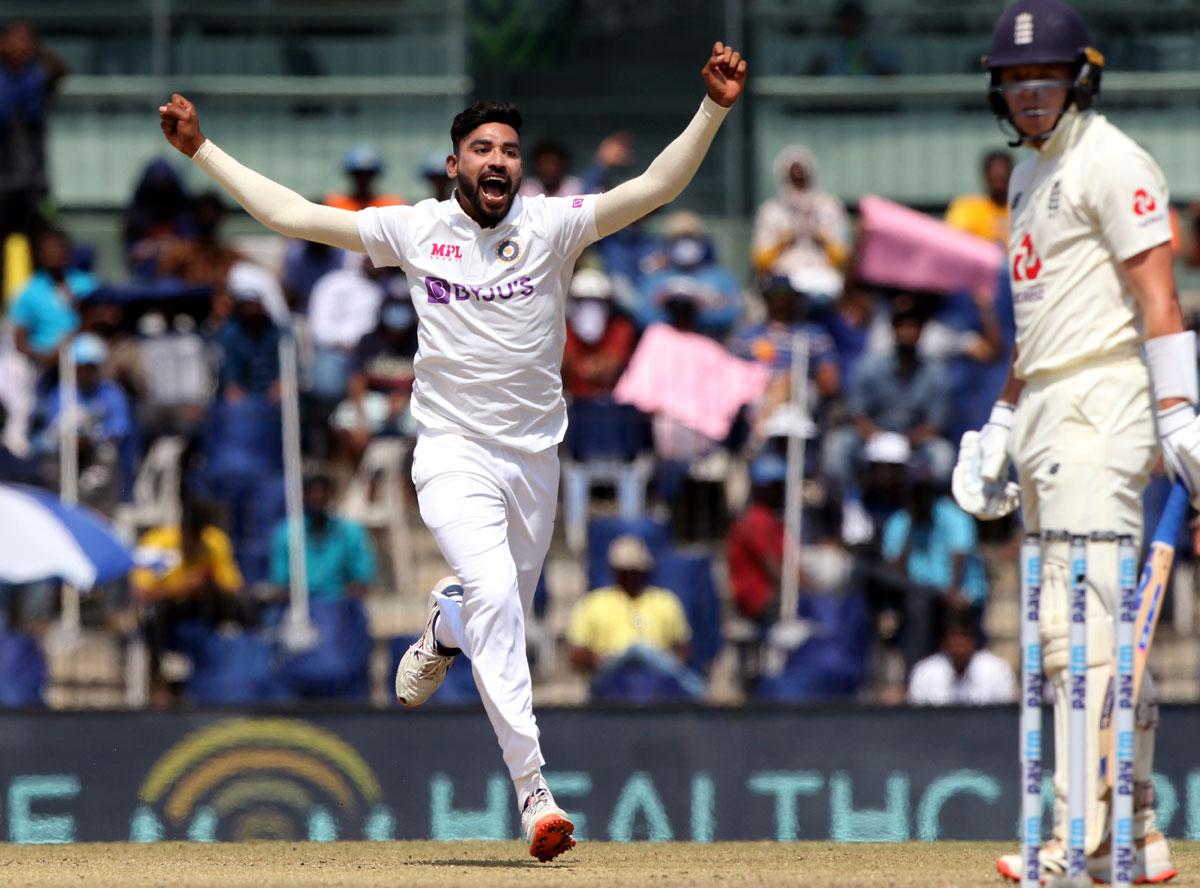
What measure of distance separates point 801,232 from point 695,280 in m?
1.27

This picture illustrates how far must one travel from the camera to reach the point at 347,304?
14195 millimetres

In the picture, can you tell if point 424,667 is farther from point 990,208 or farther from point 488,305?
point 990,208

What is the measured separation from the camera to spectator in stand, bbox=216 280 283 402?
1275 centimetres

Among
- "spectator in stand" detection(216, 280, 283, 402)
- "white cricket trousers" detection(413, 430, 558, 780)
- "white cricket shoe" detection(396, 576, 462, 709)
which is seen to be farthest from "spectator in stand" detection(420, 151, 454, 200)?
"white cricket trousers" detection(413, 430, 558, 780)

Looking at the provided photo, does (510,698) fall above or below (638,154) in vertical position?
below

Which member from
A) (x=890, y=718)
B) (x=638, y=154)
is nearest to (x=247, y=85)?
(x=638, y=154)

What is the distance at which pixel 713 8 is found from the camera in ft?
60.3

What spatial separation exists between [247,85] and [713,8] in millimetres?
3798

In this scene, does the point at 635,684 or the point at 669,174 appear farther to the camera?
the point at 635,684

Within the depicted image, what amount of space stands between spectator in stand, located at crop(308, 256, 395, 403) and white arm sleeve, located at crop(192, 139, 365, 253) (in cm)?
575

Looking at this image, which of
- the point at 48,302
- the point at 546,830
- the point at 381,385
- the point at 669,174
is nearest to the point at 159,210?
the point at 48,302

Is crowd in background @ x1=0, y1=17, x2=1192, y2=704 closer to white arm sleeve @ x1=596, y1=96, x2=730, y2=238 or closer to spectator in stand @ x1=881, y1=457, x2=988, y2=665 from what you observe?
spectator in stand @ x1=881, y1=457, x2=988, y2=665

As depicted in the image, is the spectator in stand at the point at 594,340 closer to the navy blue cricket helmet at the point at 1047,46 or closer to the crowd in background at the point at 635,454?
the crowd in background at the point at 635,454

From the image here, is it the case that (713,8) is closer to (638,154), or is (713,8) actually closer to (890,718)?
(638,154)
